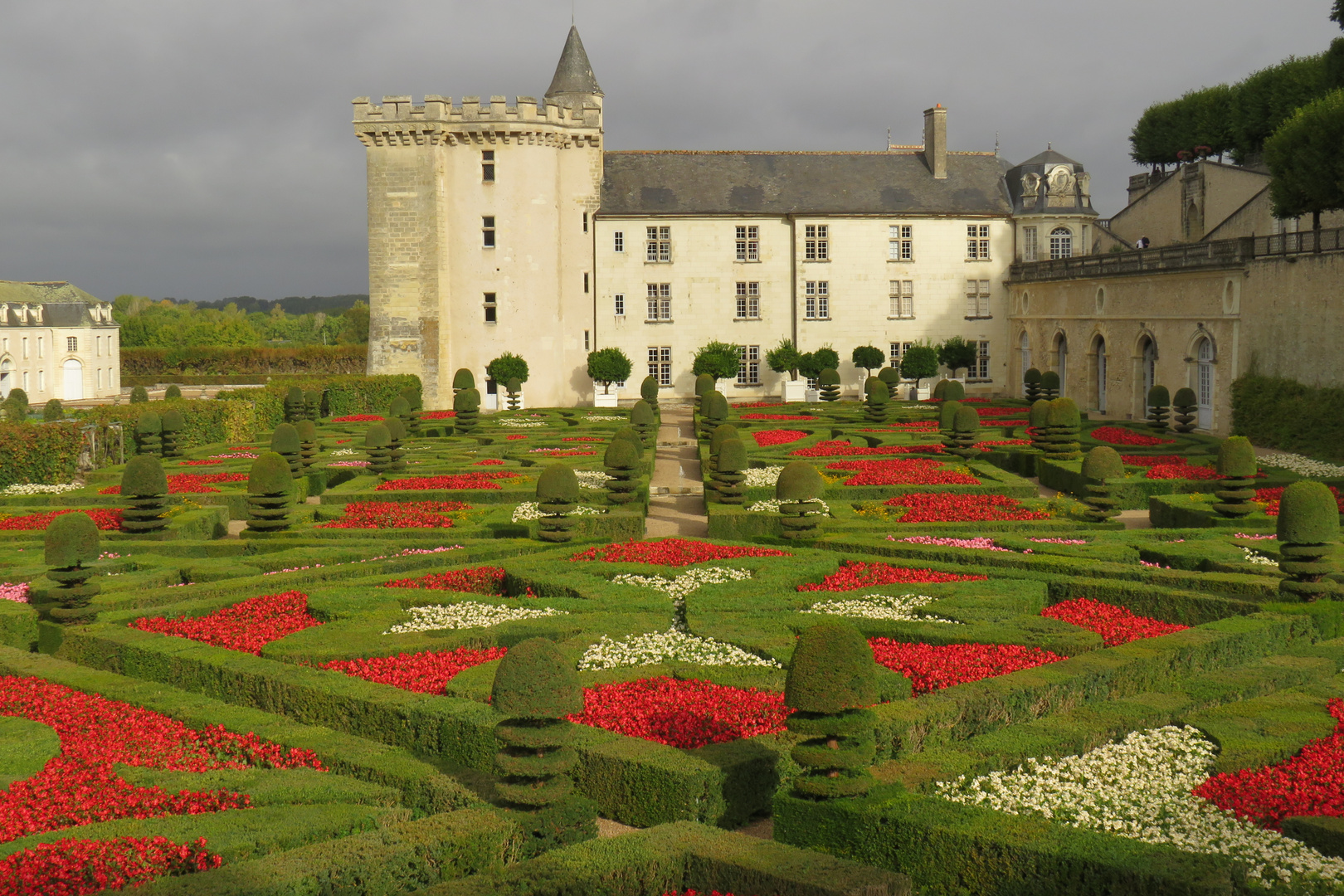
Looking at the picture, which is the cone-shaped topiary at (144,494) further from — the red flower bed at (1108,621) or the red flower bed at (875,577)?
the red flower bed at (1108,621)

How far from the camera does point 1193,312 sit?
35.8m

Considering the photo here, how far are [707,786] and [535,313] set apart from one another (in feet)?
129

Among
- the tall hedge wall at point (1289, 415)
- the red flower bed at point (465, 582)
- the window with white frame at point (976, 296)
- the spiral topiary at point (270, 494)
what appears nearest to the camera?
the red flower bed at point (465, 582)

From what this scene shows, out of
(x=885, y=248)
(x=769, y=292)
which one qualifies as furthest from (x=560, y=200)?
(x=885, y=248)

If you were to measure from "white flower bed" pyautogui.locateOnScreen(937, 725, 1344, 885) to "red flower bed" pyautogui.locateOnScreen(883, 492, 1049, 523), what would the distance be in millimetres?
9141

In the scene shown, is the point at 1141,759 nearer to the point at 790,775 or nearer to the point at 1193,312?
the point at 790,775

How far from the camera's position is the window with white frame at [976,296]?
49.9 meters

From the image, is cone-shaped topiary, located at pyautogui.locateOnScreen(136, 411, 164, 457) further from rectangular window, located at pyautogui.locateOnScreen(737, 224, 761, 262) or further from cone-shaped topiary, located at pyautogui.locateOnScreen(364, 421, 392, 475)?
rectangular window, located at pyautogui.locateOnScreen(737, 224, 761, 262)

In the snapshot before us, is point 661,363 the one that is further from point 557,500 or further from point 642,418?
point 557,500

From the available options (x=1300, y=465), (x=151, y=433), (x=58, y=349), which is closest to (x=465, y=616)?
(x=151, y=433)

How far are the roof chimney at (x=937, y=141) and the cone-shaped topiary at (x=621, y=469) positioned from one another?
34345 mm

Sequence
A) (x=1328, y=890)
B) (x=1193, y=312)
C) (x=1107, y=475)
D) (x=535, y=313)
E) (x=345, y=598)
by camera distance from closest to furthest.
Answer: (x=1328, y=890) → (x=345, y=598) → (x=1107, y=475) → (x=1193, y=312) → (x=535, y=313)

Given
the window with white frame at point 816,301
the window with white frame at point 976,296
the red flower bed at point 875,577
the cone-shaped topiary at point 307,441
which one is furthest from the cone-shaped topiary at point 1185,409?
the cone-shaped topiary at point 307,441

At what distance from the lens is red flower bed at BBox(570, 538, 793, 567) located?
627 inches
